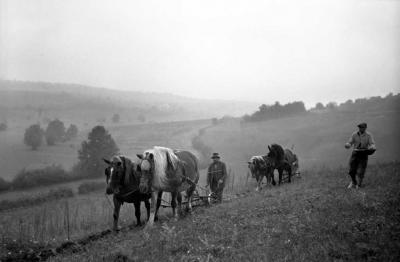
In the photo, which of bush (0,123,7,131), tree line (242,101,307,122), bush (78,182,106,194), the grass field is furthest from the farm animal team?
bush (0,123,7,131)

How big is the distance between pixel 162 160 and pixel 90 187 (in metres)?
37.7

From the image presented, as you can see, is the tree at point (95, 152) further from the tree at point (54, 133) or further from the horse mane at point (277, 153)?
the horse mane at point (277, 153)

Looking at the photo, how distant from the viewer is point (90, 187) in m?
46.0

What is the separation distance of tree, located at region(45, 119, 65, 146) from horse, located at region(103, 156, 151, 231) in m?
70.9

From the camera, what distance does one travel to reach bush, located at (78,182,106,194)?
148 ft

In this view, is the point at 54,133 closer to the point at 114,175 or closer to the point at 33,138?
the point at 33,138

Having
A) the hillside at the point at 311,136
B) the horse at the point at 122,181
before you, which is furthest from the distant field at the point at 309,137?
the horse at the point at 122,181

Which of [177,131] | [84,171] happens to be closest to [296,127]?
[177,131]

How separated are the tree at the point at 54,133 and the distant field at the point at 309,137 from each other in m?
34.2

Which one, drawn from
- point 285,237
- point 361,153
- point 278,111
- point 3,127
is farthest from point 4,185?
point 278,111

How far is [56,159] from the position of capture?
62531 millimetres

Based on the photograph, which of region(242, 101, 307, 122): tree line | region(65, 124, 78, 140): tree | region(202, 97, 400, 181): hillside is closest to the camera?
region(202, 97, 400, 181): hillside

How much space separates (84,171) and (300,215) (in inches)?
1925

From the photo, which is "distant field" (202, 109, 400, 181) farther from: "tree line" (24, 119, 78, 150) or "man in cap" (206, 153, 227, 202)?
"man in cap" (206, 153, 227, 202)
